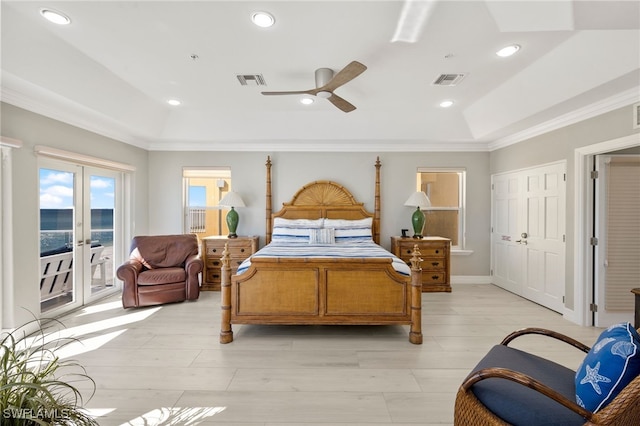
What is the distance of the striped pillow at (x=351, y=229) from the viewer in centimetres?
495

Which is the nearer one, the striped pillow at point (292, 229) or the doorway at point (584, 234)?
the doorway at point (584, 234)

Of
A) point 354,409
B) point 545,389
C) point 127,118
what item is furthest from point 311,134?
point 545,389

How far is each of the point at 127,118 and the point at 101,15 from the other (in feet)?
6.83

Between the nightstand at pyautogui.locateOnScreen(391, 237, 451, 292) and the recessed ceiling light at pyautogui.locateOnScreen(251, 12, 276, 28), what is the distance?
3790 millimetres

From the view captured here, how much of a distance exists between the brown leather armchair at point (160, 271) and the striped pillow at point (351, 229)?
2197 millimetres

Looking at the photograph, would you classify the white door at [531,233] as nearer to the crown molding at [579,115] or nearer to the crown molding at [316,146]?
the crown molding at [579,115]

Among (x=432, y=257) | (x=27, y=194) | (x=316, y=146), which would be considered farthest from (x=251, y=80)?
(x=432, y=257)

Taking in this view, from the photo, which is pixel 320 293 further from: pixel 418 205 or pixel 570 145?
pixel 570 145

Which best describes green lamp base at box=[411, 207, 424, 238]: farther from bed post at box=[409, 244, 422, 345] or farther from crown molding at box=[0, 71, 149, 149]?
crown molding at box=[0, 71, 149, 149]

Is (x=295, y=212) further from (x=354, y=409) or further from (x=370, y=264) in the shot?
(x=354, y=409)

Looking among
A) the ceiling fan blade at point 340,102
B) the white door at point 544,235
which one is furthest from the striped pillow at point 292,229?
the white door at point 544,235

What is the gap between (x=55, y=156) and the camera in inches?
138

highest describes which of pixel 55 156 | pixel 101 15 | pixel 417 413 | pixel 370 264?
pixel 101 15

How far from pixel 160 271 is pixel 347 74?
11.9ft
